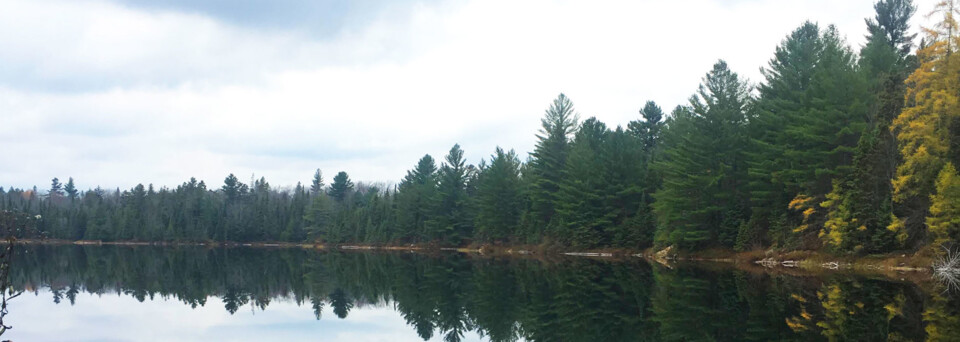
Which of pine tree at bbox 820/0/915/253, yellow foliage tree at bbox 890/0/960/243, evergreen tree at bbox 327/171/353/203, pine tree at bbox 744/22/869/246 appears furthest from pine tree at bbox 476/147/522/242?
evergreen tree at bbox 327/171/353/203

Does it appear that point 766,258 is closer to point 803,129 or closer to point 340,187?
point 803,129

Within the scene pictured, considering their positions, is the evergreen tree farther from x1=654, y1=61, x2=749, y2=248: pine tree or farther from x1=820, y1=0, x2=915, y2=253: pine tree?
x1=820, y1=0, x2=915, y2=253: pine tree

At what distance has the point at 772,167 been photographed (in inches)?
1629

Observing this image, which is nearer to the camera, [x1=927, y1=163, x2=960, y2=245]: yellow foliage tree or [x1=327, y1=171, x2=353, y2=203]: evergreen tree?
[x1=927, y1=163, x2=960, y2=245]: yellow foliage tree

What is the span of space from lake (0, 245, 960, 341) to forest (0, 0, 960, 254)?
20.1 ft

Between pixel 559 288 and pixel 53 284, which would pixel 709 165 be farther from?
pixel 53 284

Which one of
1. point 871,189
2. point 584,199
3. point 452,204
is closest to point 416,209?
point 452,204

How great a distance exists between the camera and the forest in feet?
100

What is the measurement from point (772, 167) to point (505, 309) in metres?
26.4

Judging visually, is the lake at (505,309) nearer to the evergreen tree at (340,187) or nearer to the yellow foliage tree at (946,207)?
the yellow foliage tree at (946,207)

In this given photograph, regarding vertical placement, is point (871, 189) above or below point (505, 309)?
above

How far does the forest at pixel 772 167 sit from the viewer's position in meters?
30.6

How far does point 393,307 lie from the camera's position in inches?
884

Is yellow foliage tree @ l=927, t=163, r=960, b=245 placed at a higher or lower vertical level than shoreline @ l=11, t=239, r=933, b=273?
higher
